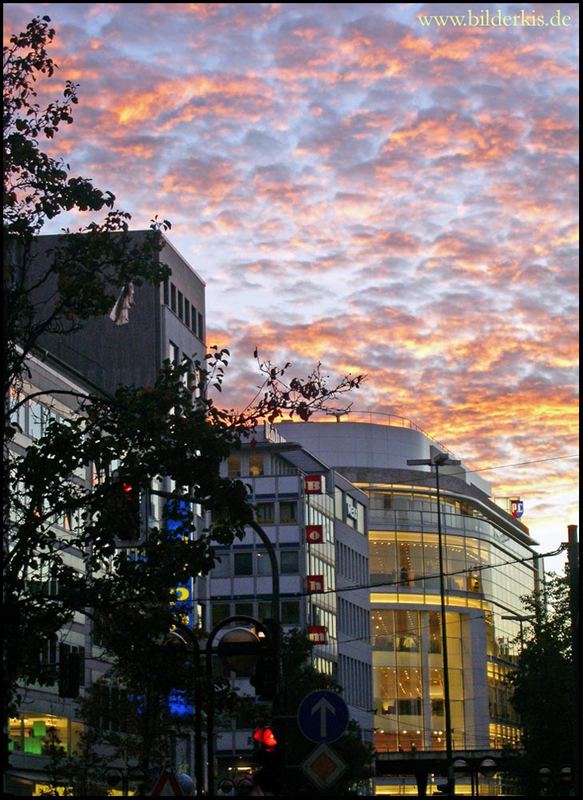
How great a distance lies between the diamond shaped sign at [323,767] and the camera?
19.1 m

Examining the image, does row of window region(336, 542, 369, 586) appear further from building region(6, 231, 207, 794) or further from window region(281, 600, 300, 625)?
building region(6, 231, 207, 794)

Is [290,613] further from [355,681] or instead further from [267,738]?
[267,738]

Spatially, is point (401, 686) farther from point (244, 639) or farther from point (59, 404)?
point (244, 639)

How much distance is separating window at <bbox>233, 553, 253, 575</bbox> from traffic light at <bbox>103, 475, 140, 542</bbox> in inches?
3309

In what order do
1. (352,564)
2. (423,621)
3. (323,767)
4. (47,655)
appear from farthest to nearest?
(423,621)
(352,564)
(47,655)
(323,767)

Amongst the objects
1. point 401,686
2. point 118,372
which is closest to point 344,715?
point 118,372

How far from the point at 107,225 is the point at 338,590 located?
8674cm

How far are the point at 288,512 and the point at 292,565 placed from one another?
11.5 ft

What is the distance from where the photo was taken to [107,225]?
2445cm

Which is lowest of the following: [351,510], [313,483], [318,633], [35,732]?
[35,732]

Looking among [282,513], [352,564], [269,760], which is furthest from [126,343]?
[269,760]

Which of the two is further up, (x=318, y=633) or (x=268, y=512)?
(x=268, y=512)

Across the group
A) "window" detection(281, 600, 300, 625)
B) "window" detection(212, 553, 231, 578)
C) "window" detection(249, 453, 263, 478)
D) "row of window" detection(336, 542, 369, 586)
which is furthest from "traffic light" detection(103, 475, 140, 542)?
"row of window" detection(336, 542, 369, 586)

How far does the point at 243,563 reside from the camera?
106688 millimetres
